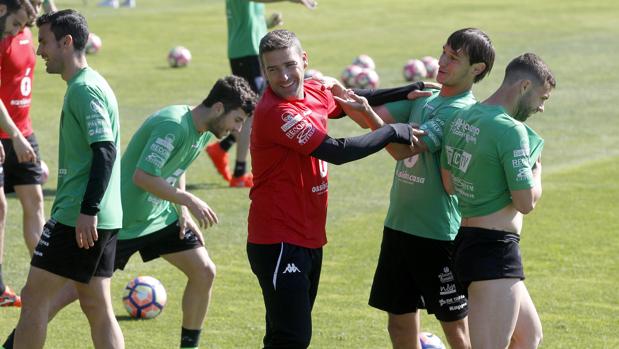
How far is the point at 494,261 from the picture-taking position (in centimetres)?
715

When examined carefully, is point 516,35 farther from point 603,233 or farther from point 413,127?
point 413,127

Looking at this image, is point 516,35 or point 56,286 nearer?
point 56,286

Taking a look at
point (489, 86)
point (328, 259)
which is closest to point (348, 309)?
point (328, 259)

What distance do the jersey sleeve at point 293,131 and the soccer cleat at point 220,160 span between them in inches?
335

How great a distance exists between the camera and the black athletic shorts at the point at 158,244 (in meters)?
8.75

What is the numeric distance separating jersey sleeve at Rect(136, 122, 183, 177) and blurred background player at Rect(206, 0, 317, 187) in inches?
269

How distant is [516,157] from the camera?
6.96 m

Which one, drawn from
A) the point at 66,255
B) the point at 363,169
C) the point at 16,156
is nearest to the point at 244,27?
the point at 363,169

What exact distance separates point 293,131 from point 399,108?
1.20 meters

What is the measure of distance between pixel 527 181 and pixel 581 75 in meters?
17.6

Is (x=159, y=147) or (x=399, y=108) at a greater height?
(x=399, y=108)

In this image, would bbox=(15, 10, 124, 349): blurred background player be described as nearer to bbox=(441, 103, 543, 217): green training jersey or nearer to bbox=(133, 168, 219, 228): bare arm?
bbox=(133, 168, 219, 228): bare arm

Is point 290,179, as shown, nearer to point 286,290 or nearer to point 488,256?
point 286,290

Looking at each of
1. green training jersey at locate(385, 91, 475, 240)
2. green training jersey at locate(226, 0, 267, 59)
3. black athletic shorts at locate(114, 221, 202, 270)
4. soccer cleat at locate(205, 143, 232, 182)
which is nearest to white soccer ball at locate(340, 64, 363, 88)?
green training jersey at locate(226, 0, 267, 59)
